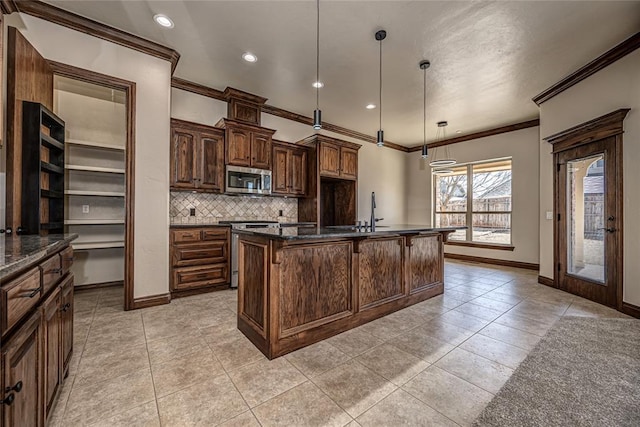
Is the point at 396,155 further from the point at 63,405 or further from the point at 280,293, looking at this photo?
the point at 63,405

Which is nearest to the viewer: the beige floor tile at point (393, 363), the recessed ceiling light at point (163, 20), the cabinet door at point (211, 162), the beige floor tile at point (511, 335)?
the beige floor tile at point (393, 363)

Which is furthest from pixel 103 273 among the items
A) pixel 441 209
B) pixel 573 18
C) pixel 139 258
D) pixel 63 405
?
pixel 441 209

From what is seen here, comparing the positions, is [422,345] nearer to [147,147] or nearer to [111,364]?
[111,364]

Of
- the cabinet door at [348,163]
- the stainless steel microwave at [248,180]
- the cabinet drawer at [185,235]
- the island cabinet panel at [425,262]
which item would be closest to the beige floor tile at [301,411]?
the island cabinet panel at [425,262]

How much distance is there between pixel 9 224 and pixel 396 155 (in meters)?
7.34

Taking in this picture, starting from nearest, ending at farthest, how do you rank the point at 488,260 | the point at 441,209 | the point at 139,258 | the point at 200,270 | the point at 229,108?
the point at 139,258 < the point at 200,270 < the point at 229,108 < the point at 488,260 < the point at 441,209

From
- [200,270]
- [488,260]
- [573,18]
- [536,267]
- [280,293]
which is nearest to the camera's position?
[280,293]

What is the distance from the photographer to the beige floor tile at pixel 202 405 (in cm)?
147

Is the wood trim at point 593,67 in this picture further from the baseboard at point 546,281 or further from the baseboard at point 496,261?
the baseboard at point 496,261

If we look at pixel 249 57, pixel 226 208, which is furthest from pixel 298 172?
pixel 249 57

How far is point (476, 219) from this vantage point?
6.42m

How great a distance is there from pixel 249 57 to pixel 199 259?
9.06 ft

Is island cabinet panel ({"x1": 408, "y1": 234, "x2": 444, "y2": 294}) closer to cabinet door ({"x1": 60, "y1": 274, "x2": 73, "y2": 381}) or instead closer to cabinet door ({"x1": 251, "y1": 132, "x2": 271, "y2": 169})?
cabinet door ({"x1": 251, "y1": 132, "x2": 271, "y2": 169})

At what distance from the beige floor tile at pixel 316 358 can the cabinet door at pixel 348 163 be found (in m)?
3.80
